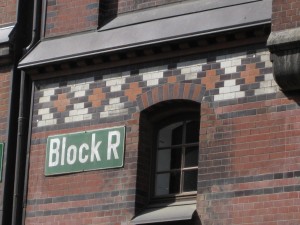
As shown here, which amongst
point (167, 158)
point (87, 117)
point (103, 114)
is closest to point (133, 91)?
point (103, 114)

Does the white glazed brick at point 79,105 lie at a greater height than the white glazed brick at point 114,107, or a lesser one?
greater

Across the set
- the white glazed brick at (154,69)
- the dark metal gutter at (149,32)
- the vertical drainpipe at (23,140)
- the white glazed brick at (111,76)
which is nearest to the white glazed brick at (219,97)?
the dark metal gutter at (149,32)

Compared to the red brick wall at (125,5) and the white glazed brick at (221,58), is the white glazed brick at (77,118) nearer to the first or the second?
the red brick wall at (125,5)

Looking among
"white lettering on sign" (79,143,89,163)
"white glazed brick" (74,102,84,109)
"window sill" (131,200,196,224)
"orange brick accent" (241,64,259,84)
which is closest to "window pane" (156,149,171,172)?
"window sill" (131,200,196,224)

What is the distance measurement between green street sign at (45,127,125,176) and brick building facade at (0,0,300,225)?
0.07ft

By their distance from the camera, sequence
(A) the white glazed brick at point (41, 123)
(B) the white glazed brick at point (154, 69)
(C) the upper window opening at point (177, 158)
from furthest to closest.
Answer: (A) the white glazed brick at point (41, 123) < (B) the white glazed brick at point (154, 69) < (C) the upper window opening at point (177, 158)

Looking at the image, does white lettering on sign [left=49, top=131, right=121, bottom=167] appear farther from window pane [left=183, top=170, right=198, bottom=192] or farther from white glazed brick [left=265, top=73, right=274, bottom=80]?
white glazed brick [left=265, top=73, right=274, bottom=80]

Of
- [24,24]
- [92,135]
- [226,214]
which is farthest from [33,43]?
[226,214]

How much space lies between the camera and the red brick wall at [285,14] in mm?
16953

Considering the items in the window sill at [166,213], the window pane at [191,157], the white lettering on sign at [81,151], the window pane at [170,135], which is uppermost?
the window pane at [170,135]

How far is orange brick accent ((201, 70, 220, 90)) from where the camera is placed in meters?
17.9

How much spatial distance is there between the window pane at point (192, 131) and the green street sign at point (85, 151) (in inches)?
32.8

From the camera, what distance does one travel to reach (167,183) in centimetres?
1844

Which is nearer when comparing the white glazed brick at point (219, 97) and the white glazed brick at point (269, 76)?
the white glazed brick at point (269, 76)
